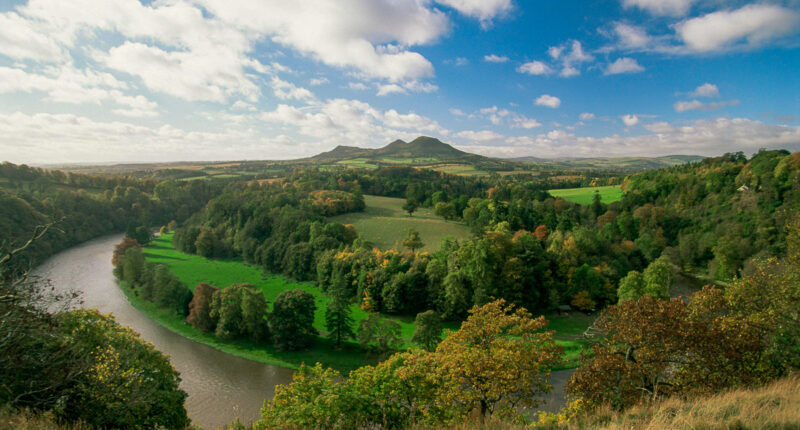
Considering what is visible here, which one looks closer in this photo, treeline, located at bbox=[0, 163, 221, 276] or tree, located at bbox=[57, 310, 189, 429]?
tree, located at bbox=[57, 310, 189, 429]

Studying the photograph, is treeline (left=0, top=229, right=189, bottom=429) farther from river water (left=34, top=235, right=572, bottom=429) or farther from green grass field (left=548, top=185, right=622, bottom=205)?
green grass field (left=548, top=185, right=622, bottom=205)

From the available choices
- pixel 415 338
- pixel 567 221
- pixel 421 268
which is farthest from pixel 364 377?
pixel 567 221

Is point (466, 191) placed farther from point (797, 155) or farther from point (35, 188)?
point (35, 188)

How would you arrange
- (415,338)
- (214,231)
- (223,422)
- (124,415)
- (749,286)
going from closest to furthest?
(124,415) < (749,286) < (223,422) < (415,338) < (214,231)

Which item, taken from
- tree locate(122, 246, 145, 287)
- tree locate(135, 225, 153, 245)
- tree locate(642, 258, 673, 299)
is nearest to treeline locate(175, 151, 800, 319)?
tree locate(642, 258, 673, 299)

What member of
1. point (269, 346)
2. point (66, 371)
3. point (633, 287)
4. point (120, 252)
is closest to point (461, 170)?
point (633, 287)

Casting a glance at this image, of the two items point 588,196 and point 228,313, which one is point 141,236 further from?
point 588,196
